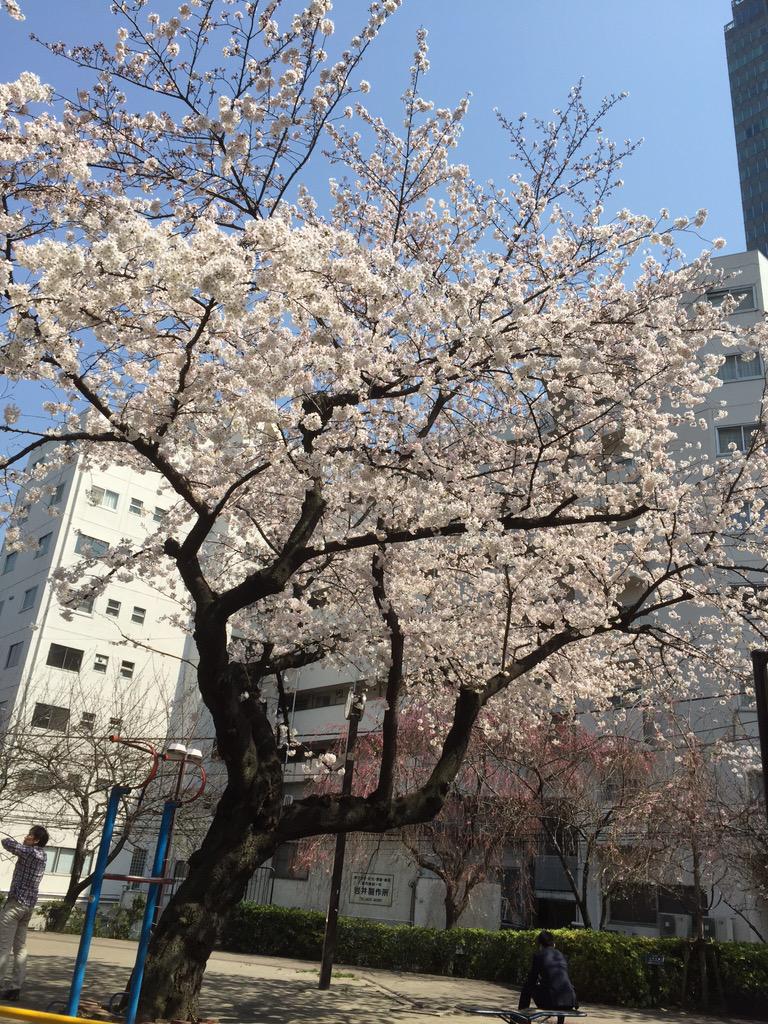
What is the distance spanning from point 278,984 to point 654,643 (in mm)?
7768

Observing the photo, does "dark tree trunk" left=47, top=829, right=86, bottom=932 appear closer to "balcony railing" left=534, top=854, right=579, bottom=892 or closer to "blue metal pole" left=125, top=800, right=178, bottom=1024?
"balcony railing" left=534, top=854, right=579, bottom=892

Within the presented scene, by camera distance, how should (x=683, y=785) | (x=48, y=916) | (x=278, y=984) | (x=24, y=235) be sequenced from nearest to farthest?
(x=24, y=235)
(x=278, y=984)
(x=683, y=785)
(x=48, y=916)

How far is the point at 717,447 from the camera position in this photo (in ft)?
74.3

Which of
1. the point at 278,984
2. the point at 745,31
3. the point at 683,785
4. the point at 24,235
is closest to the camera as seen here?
the point at 24,235

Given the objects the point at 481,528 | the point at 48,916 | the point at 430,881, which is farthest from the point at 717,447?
the point at 48,916

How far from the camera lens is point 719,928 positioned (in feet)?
61.1

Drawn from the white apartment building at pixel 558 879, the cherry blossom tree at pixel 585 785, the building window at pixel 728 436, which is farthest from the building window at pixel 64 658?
the building window at pixel 728 436

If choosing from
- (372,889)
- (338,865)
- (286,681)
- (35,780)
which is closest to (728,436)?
(286,681)

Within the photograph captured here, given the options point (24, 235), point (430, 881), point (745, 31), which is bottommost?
point (430, 881)

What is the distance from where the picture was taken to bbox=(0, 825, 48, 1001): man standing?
7.81 metres

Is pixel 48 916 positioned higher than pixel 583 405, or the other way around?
pixel 583 405

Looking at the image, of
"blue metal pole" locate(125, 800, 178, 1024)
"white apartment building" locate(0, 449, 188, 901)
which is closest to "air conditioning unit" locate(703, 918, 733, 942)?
"blue metal pole" locate(125, 800, 178, 1024)

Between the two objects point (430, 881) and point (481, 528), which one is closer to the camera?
point (481, 528)

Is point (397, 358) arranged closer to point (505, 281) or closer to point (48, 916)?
point (505, 281)
